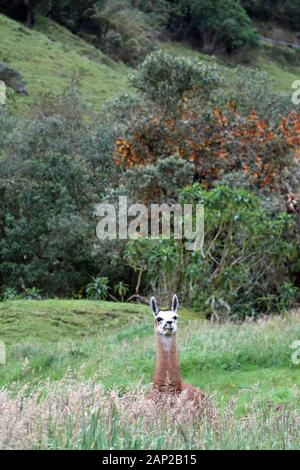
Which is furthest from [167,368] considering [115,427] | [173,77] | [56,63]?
[56,63]

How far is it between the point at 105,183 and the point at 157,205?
4.21 metres

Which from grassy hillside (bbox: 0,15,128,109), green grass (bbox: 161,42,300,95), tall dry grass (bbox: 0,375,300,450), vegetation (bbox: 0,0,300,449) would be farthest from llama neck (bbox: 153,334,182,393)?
green grass (bbox: 161,42,300,95)

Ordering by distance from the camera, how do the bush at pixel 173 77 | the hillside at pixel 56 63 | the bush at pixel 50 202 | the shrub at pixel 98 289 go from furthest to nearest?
the hillside at pixel 56 63 < the bush at pixel 173 77 < the bush at pixel 50 202 < the shrub at pixel 98 289

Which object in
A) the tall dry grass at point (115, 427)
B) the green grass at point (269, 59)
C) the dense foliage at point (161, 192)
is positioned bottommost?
the green grass at point (269, 59)

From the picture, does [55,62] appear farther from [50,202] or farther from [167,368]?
[167,368]

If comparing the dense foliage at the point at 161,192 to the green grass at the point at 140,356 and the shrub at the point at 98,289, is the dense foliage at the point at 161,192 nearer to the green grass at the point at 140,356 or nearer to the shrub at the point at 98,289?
the shrub at the point at 98,289

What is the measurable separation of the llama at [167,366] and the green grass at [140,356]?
0.30 meters

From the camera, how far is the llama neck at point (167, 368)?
24.6ft

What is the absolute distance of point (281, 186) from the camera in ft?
73.7

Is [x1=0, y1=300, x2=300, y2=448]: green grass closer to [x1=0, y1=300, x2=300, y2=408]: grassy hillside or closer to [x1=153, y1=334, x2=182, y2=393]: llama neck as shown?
[x1=0, y1=300, x2=300, y2=408]: grassy hillside

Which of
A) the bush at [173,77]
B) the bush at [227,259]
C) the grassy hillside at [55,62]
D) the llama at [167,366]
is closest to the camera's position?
the llama at [167,366]

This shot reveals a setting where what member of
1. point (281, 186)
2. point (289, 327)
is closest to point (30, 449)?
point (289, 327)

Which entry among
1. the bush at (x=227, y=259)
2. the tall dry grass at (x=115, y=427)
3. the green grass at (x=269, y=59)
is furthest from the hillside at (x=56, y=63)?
the tall dry grass at (x=115, y=427)

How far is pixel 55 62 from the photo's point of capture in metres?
49.7
